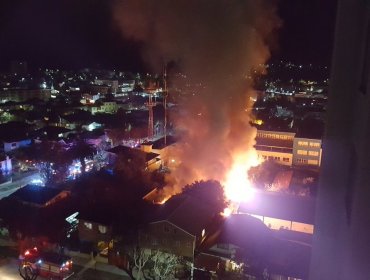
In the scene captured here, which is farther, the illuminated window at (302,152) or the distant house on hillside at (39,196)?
the illuminated window at (302,152)

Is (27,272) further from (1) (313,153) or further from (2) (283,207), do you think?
(1) (313,153)

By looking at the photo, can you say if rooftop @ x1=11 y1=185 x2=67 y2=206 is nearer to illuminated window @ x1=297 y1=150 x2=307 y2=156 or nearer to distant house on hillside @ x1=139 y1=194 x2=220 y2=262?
distant house on hillside @ x1=139 y1=194 x2=220 y2=262

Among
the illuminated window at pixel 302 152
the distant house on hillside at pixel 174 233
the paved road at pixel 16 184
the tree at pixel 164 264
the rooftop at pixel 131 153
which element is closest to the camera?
the tree at pixel 164 264

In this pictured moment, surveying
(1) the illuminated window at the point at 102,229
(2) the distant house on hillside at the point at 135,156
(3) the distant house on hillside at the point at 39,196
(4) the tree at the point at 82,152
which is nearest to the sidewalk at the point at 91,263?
(1) the illuminated window at the point at 102,229

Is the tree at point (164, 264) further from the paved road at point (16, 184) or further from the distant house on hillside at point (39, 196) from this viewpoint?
the paved road at point (16, 184)

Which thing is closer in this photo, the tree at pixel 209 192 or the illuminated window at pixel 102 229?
the illuminated window at pixel 102 229

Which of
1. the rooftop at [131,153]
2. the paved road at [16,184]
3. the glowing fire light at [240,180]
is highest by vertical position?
the rooftop at [131,153]

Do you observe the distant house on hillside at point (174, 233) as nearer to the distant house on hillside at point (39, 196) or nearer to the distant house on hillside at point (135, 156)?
the distant house on hillside at point (39, 196)

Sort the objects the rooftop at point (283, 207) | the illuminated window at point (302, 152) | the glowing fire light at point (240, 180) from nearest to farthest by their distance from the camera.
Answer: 1. the rooftop at point (283, 207)
2. the glowing fire light at point (240, 180)
3. the illuminated window at point (302, 152)

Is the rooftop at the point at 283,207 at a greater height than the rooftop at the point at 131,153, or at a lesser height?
lesser

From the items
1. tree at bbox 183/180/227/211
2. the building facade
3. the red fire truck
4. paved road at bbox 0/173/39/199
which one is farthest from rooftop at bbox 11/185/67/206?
the building facade

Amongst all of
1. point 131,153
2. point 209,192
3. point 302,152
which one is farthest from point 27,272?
point 302,152

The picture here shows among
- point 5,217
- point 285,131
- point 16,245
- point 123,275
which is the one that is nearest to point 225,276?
point 123,275

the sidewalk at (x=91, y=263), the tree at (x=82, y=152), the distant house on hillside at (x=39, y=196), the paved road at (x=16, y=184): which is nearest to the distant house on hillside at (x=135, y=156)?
the tree at (x=82, y=152)
